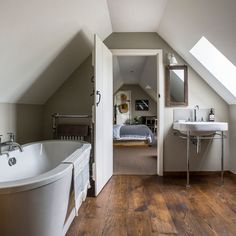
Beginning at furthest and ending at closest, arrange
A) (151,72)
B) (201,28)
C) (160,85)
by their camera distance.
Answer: (151,72), (160,85), (201,28)

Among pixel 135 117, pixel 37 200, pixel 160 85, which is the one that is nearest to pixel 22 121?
pixel 37 200

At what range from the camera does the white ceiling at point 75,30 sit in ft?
6.48

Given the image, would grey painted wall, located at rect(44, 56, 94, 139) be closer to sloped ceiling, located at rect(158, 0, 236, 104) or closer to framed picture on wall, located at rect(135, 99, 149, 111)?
sloped ceiling, located at rect(158, 0, 236, 104)

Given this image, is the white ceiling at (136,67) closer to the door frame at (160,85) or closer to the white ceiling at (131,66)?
the white ceiling at (131,66)

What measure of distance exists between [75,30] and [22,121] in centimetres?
129

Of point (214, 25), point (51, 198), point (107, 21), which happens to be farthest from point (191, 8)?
point (51, 198)

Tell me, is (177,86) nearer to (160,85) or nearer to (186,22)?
(160,85)

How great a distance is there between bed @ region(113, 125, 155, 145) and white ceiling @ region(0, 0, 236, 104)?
336 cm

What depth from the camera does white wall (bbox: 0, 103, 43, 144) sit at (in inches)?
103

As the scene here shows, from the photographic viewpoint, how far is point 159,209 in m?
2.50

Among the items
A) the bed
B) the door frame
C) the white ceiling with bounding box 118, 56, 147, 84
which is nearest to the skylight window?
the door frame

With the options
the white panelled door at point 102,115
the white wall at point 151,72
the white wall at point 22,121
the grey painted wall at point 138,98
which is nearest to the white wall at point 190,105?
the white panelled door at point 102,115

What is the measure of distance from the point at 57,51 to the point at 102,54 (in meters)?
0.59

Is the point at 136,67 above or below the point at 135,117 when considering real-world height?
above
